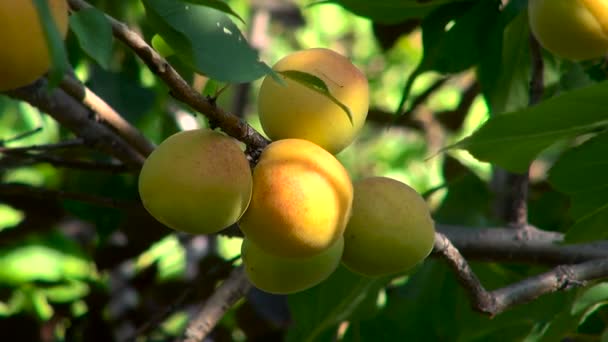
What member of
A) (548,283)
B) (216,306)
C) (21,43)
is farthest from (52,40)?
(216,306)

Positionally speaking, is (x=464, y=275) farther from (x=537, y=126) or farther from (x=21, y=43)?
(x=21, y=43)

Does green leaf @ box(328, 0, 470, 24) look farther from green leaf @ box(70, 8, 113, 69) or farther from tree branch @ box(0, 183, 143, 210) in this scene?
green leaf @ box(70, 8, 113, 69)

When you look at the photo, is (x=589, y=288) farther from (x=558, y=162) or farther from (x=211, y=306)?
(x=211, y=306)

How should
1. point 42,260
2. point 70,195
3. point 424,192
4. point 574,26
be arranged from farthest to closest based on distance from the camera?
point 42,260
point 424,192
point 70,195
point 574,26

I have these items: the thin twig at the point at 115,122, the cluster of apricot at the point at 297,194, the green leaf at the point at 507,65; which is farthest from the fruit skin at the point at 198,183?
the green leaf at the point at 507,65

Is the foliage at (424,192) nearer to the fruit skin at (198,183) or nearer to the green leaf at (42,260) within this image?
the green leaf at (42,260)
